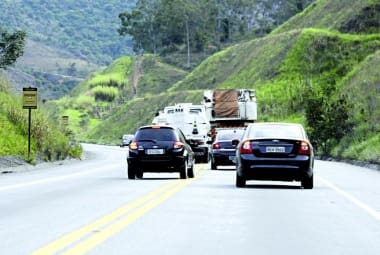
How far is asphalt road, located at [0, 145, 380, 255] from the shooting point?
11.3 metres

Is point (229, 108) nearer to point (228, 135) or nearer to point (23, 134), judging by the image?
point (23, 134)

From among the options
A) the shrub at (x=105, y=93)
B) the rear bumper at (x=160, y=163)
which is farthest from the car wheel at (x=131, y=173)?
the shrub at (x=105, y=93)

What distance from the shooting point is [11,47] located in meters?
53.4

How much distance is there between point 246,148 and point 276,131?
0.96 meters

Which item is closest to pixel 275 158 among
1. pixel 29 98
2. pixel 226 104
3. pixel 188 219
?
pixel 188 219

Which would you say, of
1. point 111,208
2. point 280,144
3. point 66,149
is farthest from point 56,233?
point 66,149

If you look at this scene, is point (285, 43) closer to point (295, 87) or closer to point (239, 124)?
point (295, 87)

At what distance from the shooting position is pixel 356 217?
15.3 meters

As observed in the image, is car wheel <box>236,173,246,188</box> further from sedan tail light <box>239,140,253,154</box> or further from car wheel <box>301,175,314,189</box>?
car wheel <box>301,175,314,189</box>

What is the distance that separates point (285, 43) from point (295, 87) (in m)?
12.6

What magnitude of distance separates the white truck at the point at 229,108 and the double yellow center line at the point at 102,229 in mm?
33469

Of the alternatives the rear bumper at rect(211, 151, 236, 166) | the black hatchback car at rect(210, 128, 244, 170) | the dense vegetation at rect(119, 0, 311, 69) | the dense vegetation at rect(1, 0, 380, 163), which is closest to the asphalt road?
the black hatchback car at rect(210, 128, 244, 170)

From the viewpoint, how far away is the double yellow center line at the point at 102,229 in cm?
1096

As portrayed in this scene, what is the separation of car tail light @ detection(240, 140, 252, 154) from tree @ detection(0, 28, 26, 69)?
33080mm
